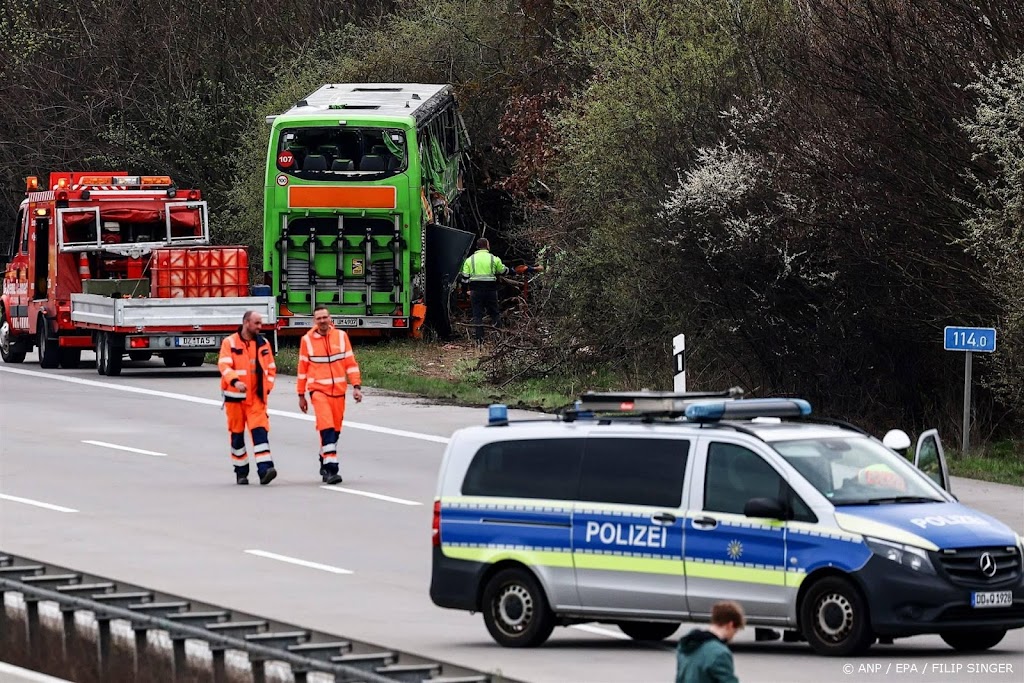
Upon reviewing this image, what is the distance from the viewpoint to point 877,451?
13.2 metres

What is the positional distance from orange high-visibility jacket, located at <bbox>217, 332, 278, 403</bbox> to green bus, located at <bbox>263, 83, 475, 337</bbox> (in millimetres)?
15443

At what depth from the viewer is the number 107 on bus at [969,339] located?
2095cm

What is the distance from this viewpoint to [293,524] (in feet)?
61.1

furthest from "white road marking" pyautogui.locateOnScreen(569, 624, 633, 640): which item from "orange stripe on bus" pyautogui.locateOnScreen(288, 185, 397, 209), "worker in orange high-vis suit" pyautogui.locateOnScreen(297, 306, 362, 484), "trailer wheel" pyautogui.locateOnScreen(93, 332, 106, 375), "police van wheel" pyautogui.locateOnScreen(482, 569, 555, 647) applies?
"orange stripe on bus" pyautogui.locateOnScreen(288, 185, 397, 209)

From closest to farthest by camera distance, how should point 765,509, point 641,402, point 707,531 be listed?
point 765,509, point 707,531, point 641,402

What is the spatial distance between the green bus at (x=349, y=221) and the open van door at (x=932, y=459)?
22.2m

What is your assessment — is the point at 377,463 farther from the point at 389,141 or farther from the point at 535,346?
the point at 389,141

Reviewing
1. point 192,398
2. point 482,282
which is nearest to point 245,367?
point 192,398

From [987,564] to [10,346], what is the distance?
28.3 metres

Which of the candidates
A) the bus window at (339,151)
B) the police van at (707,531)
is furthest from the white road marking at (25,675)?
the bus window at (339,151)

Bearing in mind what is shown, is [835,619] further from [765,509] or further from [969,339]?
[969,339]

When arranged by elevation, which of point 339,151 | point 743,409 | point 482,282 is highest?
point 339,151

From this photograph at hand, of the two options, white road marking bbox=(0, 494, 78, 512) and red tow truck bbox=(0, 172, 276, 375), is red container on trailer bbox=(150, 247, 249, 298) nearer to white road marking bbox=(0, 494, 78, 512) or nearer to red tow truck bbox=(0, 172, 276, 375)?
red tow truck bbox=(0, 172, 276, 375)

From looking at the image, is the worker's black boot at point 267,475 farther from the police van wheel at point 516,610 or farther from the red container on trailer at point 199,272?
the red container on trailer at point 199,272
